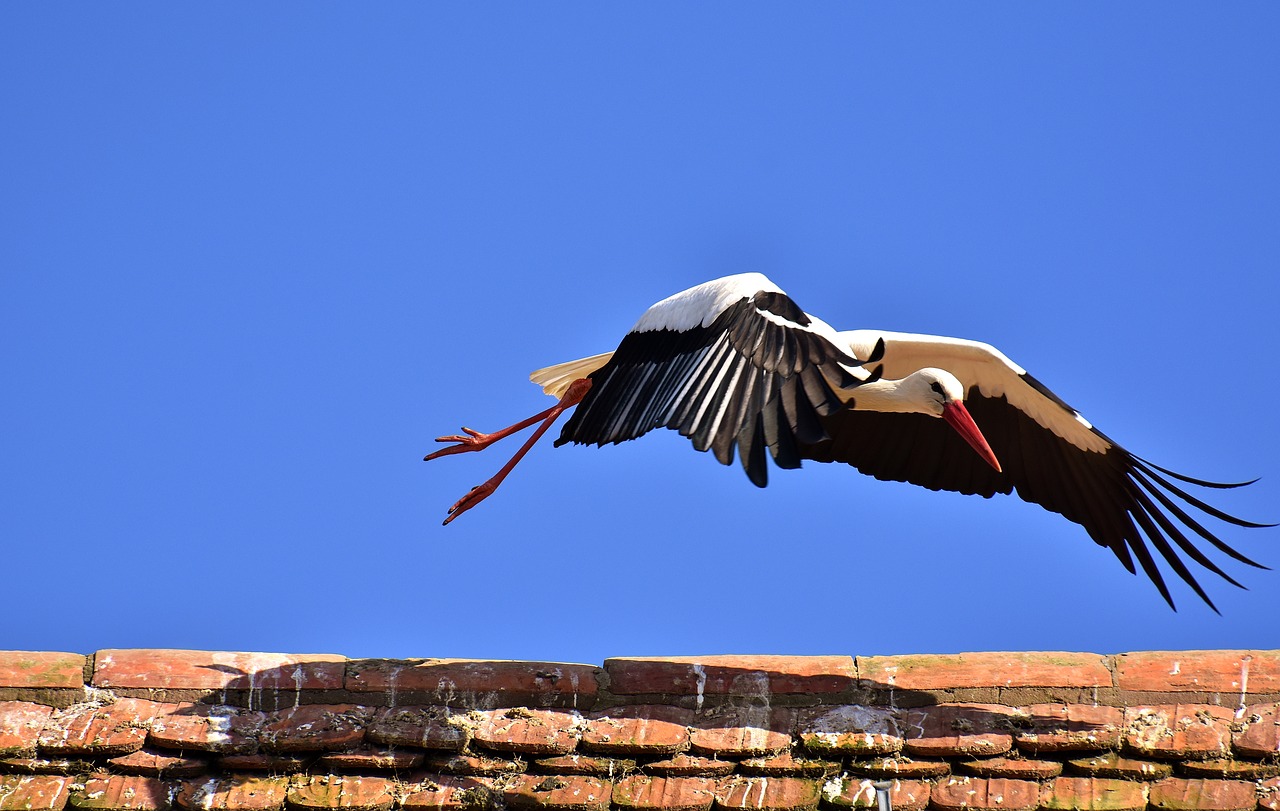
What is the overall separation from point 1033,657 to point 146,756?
2845mm

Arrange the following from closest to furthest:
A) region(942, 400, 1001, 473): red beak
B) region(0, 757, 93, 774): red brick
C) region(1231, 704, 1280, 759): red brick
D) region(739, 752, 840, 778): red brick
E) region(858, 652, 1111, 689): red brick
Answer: region(1231, 704, 1280, 759): red brick, region(739, 752, 840, 778): red brick, region(0, 757, 93, 774): red brick, region(858, 652, 1111, 689): red brick, region(942, 400, 1001, 473): red beak

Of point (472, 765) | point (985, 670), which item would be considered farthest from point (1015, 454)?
point (472, 765)

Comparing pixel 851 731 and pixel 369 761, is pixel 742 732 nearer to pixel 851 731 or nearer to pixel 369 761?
pixel 851 731

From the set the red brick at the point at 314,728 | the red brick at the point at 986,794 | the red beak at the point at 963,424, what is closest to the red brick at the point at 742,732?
the red brick at the point at 986,794

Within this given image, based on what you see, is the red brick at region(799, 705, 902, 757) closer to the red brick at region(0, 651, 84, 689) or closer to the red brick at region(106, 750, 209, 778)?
the red brick at region(106, 750, 209, 778)

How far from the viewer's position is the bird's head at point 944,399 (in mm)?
6117

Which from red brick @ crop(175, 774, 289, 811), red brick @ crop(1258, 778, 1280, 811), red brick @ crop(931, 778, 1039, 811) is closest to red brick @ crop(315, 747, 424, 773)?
red brick @ crop(175, 774, 289, 811)

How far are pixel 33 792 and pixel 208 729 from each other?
1.72 ft

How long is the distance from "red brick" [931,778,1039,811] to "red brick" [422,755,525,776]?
1.26 metres

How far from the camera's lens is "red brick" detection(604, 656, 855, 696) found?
4.72 m

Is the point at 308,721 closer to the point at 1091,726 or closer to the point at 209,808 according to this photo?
the point at 209,808

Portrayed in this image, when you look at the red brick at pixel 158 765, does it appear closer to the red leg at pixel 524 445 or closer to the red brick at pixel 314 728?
the red brick at pixel 314 728

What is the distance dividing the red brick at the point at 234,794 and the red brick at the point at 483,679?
0.49 meters

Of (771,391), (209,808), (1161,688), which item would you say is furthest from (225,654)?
(1161,688)
